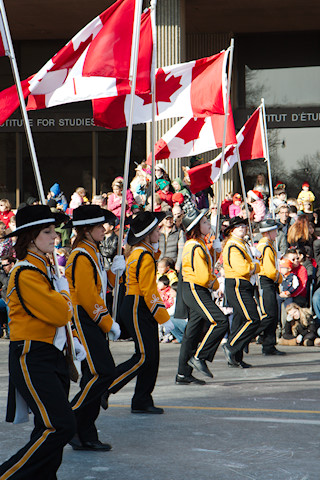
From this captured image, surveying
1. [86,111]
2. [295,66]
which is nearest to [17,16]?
[86,111]

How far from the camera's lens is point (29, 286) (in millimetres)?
4730

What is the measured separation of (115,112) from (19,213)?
4.64m

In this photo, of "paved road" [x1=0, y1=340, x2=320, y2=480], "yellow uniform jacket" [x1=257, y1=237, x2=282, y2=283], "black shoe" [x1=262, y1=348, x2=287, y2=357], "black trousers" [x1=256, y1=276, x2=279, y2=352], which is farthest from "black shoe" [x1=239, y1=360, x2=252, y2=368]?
"yellow uniform jacket" [x1=257, y1=237, x2=282, y2=283]

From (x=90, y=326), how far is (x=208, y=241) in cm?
897

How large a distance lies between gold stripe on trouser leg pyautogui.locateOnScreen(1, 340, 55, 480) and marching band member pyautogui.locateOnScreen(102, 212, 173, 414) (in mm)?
2347

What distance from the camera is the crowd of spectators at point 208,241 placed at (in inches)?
496

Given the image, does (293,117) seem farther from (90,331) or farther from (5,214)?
(90,331)

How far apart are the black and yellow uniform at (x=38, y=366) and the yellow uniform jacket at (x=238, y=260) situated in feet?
18.4

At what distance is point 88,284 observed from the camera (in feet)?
19.7

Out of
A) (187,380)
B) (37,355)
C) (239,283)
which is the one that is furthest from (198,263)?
(37,355)

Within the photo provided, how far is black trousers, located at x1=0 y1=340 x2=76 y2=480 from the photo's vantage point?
14.8 ft

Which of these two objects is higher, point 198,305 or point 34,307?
point 34,307

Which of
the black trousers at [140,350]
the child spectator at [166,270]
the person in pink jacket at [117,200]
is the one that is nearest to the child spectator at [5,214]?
the person in pink jacket at [117,200]

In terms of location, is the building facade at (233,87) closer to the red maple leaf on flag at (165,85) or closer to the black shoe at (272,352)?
the red maple leaf on flag at (165,85)
